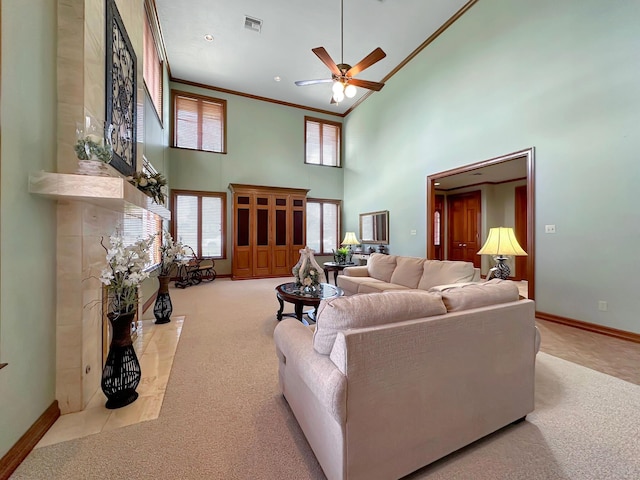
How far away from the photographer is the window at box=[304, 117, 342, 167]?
801 cm

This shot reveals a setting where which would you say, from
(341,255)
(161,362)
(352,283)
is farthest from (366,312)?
(341,255)

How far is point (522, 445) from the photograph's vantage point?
1430 mm

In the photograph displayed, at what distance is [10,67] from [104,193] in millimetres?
664

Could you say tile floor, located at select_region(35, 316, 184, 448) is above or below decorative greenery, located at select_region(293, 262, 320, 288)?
below

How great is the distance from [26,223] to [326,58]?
3669mm

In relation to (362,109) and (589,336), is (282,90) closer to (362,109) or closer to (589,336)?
(362,109)

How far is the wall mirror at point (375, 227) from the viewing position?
6.41 metres

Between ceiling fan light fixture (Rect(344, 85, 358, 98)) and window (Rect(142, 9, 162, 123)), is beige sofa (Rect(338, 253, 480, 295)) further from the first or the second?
window (Rect(142, 9, 162, 123))

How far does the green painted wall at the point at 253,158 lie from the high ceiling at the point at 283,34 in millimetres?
848

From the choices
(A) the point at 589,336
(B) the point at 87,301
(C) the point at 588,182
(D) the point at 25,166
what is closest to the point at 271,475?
(B) the point at 87,301

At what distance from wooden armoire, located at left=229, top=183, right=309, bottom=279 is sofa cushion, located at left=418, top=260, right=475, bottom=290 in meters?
4.29

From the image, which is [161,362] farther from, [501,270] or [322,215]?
[322,215]

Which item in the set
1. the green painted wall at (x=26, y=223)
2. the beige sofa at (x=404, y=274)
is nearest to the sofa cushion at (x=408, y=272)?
the beige sofa at (x=404, y=274)

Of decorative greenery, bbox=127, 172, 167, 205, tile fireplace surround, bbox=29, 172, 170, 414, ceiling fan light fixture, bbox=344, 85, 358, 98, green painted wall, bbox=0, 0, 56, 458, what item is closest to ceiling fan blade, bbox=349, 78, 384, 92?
ceiling fan light fixture, bbox=344, 85, 358, 98
